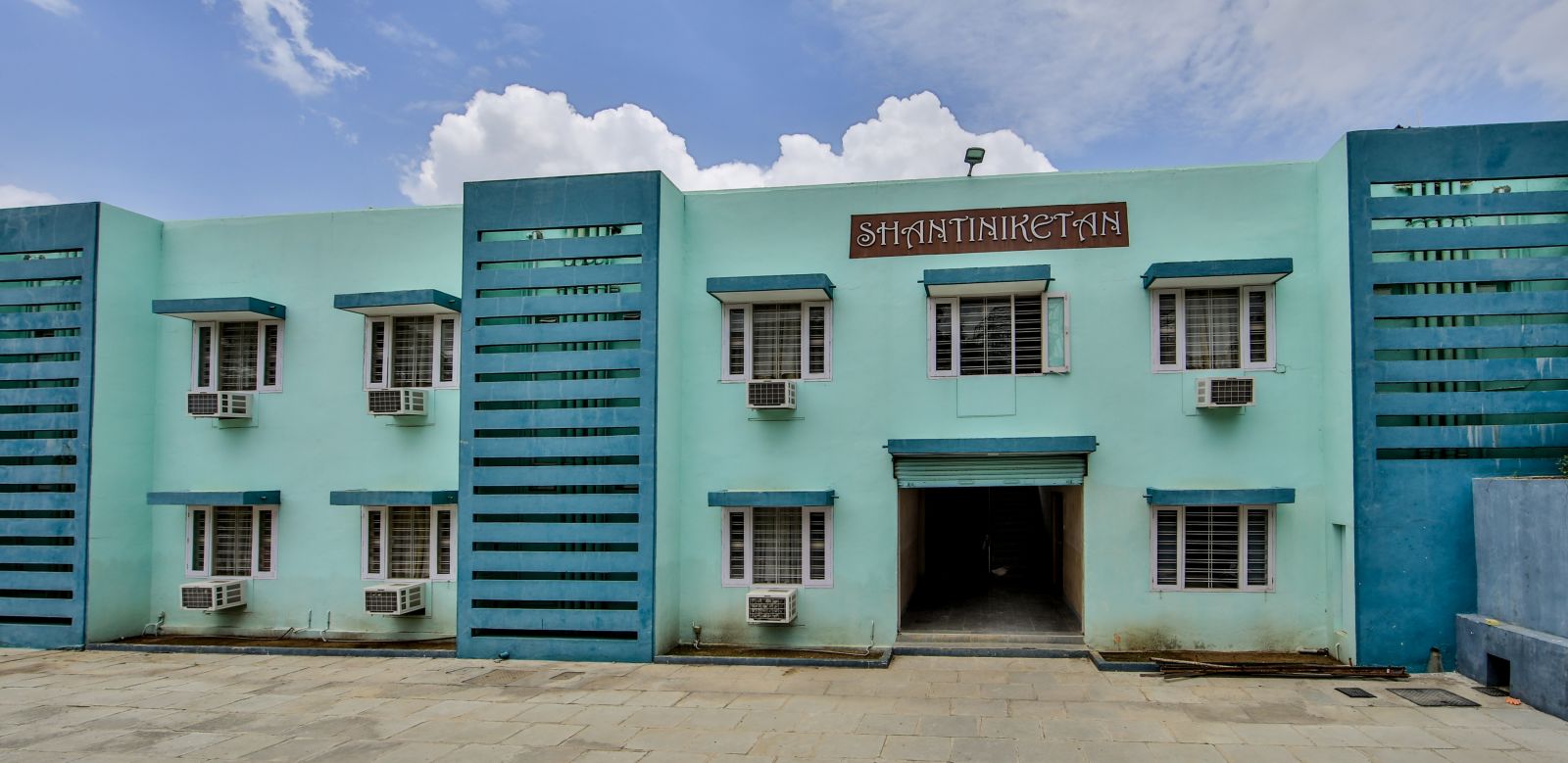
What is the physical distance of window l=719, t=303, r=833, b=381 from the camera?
10.9 m

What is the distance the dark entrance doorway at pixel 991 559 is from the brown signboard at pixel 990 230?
313 centimetres

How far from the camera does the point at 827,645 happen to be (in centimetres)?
1064

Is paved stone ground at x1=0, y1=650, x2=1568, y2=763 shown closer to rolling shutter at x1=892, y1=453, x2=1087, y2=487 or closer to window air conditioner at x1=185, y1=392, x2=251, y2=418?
rolling shutter at x1=892, y1=453, x2=1087, y2=487

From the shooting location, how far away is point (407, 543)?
1162 centimetres

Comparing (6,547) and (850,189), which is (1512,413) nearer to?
(850,189)

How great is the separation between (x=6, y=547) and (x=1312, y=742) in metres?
15.8

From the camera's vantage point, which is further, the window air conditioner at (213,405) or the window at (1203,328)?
the window air conditioner at (213,405)

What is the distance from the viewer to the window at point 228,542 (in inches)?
473

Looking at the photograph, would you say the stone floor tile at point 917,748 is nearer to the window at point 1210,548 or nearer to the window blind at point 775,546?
the window blind at point 775,546

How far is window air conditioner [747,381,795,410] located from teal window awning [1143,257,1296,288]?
445 cm

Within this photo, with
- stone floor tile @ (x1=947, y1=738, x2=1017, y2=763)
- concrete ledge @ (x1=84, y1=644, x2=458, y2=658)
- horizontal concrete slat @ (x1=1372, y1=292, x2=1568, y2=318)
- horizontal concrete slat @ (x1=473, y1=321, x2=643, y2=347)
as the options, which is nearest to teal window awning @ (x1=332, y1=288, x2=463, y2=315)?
horizontal concrete slat @ (x1=473, y1=321, x2=643, y2=347)

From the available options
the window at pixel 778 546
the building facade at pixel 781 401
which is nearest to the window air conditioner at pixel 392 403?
the building facade at pixel 781 401

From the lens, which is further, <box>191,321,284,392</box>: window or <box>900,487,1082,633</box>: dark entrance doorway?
<box>191,321,284,392</box>: window

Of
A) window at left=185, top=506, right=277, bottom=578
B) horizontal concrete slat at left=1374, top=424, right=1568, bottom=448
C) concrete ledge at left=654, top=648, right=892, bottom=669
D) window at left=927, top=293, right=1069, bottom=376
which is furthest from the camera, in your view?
window at left=185, top=506, right=277, bottom=578
